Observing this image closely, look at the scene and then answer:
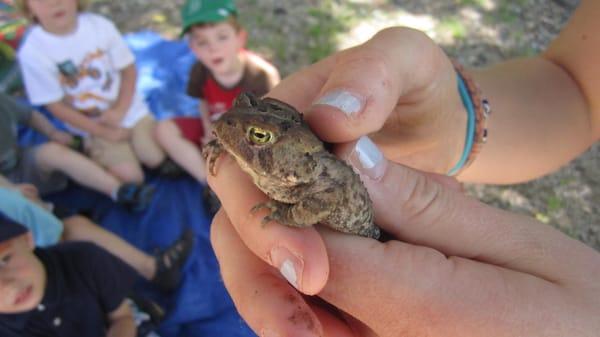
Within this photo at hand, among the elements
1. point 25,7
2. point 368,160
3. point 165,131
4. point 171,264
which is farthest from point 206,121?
point 368,160

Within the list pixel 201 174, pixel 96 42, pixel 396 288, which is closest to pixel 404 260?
pixel 396 288

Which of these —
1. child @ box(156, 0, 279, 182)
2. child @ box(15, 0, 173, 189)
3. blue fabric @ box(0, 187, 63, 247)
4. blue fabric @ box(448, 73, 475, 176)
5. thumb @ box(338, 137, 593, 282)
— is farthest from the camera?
child @ box(15, 0, 173, 189)

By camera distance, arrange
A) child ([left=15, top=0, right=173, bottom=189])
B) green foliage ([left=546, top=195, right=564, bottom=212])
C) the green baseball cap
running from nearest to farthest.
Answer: the green baseball cap
child ([left=15, top=0, right=173, bottom=189])
green foliage ([left=546, top=195, right=564, bottom=212])

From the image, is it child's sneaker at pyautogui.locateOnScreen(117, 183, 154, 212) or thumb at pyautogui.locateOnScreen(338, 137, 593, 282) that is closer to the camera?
thumb at pyautogui.locateOnScreen(338, 137, 593, 282)

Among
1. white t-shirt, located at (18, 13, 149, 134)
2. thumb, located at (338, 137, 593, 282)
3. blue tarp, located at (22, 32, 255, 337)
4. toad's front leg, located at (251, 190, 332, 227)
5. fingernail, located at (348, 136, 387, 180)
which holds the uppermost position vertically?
fingernail, located at (348, 136, 387, 180)

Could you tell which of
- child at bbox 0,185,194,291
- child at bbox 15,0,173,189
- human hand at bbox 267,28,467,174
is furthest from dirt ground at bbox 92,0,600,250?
human hand at bbox 267,28,467,174

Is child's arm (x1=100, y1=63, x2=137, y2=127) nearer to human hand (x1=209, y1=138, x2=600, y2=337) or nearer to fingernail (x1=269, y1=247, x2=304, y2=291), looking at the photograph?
human hand (x1=209, y1=138, x2=600, y2=337)

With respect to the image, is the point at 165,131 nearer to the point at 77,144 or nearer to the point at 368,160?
the point at 77,144

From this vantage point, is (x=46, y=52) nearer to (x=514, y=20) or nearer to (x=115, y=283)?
(x=115, y=283)
